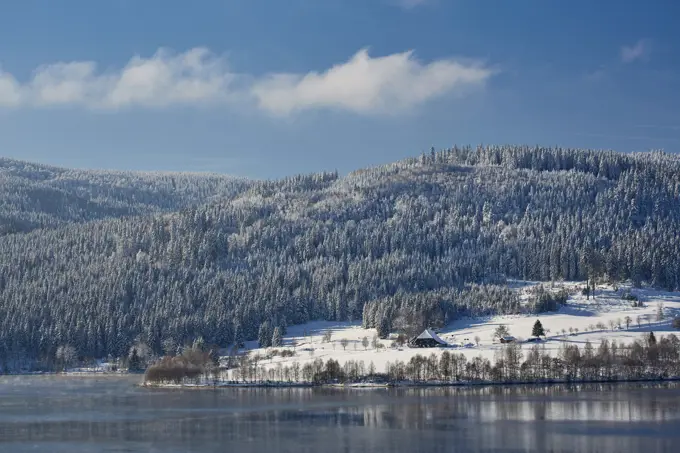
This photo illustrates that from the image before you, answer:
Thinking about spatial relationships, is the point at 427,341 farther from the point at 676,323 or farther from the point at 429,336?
the point at 676,323

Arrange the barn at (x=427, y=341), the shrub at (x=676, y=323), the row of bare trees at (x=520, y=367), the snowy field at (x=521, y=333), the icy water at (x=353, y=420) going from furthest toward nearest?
the shrub at (x=676, y=323), the barn at (x=427, y=341), the snowy field at (x=521, y=333), the row of bare trees at (x=520, y=367), the icy water at (x=353, y=420)

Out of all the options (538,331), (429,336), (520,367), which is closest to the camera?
(520,367)

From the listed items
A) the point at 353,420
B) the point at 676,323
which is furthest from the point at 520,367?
the point at 353,420

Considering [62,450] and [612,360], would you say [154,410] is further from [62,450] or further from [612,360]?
[612,360]

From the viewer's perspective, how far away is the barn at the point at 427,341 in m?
167

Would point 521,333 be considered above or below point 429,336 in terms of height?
above

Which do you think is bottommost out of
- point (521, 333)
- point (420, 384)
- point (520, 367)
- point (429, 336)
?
point (420, 384)

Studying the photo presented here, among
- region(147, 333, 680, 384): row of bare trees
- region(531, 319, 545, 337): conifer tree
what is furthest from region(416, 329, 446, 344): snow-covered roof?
region(531, 319, 545, 337): conifer tree

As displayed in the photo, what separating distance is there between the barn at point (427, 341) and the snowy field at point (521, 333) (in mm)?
1730

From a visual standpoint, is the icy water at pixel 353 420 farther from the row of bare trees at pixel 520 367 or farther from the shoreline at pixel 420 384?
the row of bare trees at pixel 520 367

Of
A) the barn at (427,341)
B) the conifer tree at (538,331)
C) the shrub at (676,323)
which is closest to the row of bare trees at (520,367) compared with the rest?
the conifer tree at (538,331)

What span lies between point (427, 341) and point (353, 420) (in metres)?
71.0

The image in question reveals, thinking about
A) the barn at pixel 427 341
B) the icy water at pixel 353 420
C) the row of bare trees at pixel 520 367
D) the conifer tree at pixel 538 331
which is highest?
the conifer tree at pixel 538 331

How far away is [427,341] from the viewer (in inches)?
6604
